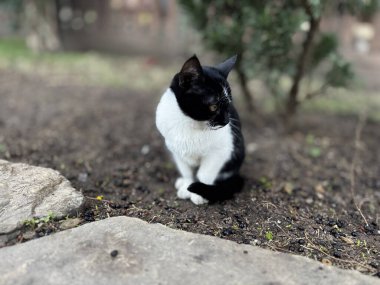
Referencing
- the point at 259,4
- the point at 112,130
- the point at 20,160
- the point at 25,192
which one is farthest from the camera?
the point at 112,130

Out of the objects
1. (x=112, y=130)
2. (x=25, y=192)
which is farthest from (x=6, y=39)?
(x=25, y=192)

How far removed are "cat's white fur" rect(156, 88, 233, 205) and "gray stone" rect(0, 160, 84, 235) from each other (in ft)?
2.46

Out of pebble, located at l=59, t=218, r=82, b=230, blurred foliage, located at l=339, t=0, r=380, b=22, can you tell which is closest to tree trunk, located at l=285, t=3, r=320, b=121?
blurred foliage, located at l=339, t=0, r=380, b=22

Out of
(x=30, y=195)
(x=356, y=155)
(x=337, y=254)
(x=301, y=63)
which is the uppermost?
(x=301, y=63)

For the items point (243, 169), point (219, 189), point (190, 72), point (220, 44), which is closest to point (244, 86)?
point (220, 44)

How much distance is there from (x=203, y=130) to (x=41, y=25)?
19.3ft

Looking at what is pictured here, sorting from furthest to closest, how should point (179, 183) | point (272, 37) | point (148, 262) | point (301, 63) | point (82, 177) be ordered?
point (301, 63), point (272, 37), point (82, 177), point (179, 183), point (148, 262)

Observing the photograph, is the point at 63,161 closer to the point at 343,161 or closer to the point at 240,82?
the point at 240,82

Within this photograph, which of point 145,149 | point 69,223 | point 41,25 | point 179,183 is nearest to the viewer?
point 69,223

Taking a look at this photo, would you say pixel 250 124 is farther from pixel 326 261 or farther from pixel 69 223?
pixel 69 223

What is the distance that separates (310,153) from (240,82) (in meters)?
1.19

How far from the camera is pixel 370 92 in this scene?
6.54 metres

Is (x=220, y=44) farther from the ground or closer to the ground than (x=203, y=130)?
farther from the ground

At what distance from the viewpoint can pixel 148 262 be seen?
2029 mm
